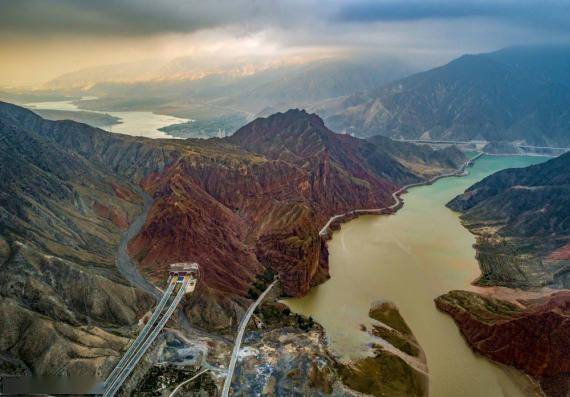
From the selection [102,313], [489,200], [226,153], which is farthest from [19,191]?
[489,200]

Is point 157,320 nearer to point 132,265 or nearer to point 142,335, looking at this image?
point 142,335

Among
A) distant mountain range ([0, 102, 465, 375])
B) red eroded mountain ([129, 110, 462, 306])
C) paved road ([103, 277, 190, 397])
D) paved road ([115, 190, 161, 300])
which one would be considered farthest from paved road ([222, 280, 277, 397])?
paved road ([115, 190, 161, 300])

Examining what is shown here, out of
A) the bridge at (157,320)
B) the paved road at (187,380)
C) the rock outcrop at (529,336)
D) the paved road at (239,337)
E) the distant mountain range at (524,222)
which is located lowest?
the distant mountain range at (524,222)

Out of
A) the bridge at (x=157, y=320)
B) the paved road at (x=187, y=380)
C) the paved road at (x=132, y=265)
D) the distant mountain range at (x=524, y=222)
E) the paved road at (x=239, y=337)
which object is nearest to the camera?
the bridge at (x=157, y=320)

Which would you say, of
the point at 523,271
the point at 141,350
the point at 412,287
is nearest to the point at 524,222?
the point at 523,271

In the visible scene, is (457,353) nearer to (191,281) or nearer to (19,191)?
(191,281)

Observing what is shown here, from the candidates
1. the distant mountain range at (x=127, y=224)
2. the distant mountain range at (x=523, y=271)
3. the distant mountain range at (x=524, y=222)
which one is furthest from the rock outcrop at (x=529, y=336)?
the distant mountain range at (x=127, y=224)

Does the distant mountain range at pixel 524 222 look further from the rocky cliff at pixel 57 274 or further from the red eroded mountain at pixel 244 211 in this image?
the rocky cliff at pixel 57 274

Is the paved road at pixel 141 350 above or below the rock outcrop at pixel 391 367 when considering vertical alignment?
above
